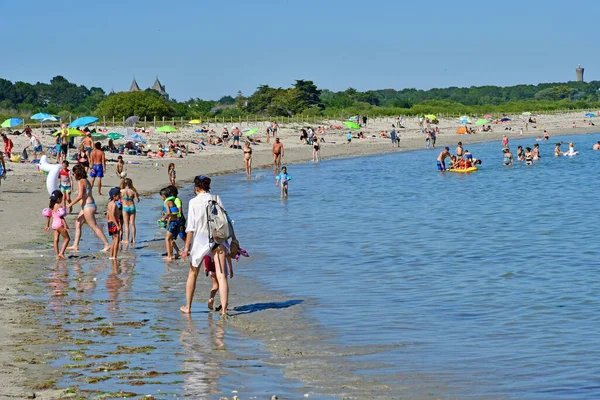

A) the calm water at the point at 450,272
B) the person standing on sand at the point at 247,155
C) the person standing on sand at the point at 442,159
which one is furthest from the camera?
the person standing on sand at the point at 442,159

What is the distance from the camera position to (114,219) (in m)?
14.2

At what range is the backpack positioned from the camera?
980 centimetres

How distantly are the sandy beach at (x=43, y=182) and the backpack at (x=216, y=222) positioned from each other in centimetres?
207

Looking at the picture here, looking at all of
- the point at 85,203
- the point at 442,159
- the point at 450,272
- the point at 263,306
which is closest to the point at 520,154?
the point at 442,159

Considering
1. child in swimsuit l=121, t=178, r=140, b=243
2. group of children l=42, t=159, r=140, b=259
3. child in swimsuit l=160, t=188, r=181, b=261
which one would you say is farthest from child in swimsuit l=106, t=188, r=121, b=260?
child in swimsuit l=121, t=178, r=140, b=243

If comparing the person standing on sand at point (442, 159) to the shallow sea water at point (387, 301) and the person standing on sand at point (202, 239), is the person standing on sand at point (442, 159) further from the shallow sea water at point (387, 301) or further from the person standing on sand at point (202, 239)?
the person standing on sand at point (202, 239)

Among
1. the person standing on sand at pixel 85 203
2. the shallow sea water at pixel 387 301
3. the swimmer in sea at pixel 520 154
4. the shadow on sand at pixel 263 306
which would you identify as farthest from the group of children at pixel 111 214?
the swimmer in sea at pixel 520 154

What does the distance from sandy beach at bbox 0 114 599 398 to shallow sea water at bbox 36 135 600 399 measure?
1.19ft

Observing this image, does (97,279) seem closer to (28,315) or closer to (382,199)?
(28,315)

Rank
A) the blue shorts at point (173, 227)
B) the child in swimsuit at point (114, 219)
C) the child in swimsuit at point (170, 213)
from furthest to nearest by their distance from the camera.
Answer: the child in swimsuit at point (114, 219) → the blue shorts at point (173, 227) → the child in swimsuit at point (170, 213)

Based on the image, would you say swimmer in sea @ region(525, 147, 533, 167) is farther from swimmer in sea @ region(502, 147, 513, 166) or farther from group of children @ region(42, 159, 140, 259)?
group of children @ region(42, 159, 140, 259)

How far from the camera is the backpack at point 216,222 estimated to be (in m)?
9.80

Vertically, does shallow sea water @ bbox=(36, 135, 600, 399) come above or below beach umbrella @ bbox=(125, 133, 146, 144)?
below

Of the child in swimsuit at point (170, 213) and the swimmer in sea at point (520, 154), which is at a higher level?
the child in swimsuit at point (170, 213)
